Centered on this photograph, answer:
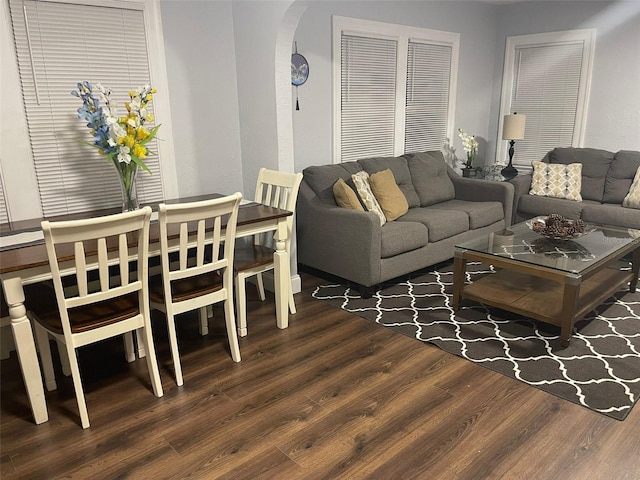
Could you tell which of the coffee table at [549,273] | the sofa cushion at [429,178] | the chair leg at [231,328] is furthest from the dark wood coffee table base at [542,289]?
the chair leg at [231,328]

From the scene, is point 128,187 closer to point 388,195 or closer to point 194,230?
point 194,230

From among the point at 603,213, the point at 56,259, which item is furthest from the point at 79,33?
the point at 603,213

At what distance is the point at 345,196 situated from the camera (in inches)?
152

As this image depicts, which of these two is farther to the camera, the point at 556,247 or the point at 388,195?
the point at 388,195

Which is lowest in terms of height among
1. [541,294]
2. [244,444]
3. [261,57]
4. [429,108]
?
[244,444]

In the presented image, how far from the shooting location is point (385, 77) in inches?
192

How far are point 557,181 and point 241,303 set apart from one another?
12.3ft

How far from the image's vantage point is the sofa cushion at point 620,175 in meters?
4.83

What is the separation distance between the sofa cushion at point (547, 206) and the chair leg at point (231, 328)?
12.0ft

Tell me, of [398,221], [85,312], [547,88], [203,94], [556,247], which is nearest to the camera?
[85,312]

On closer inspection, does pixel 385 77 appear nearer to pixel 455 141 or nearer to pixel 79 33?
pixel 455 141

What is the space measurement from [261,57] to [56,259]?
7.08 feet

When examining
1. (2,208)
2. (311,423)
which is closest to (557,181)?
(311,423)

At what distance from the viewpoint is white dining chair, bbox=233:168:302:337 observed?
3086 millimetres
